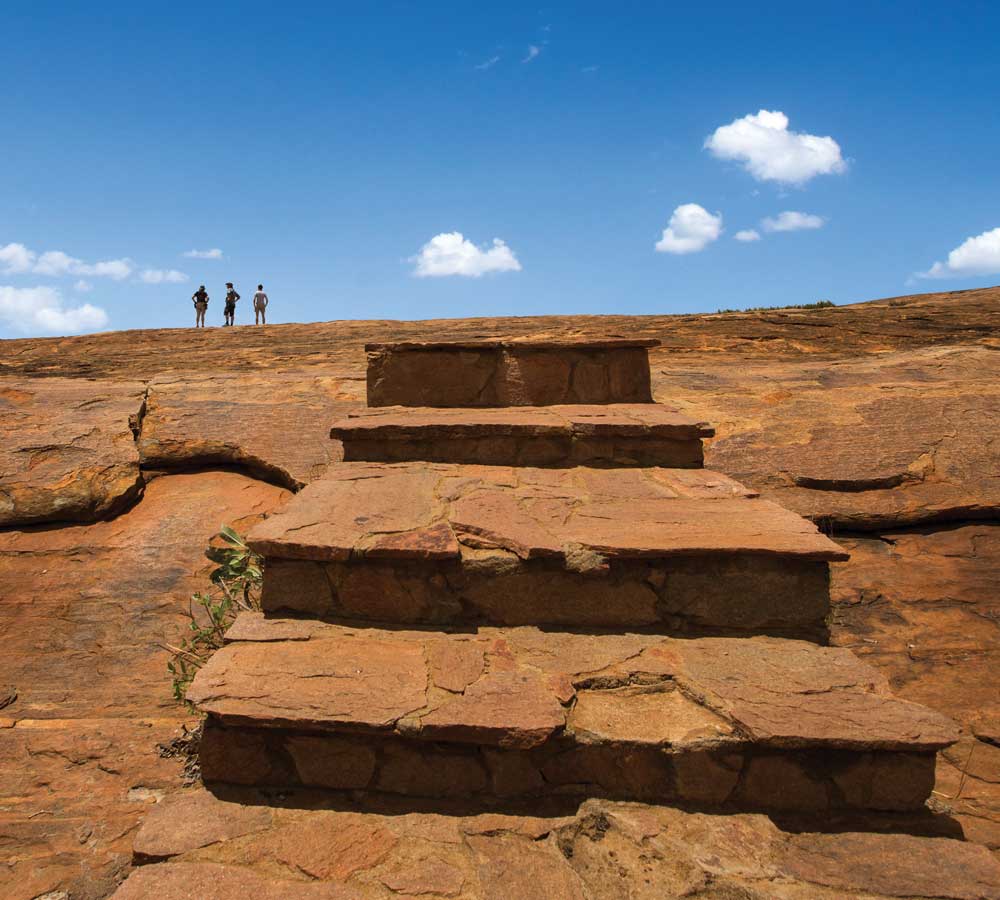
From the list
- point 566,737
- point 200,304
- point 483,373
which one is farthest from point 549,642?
point 200,304

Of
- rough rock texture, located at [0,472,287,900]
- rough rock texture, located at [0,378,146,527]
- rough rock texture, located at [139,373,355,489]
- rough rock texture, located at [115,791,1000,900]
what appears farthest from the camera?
rough rock texture, located at [139,373,355,489]

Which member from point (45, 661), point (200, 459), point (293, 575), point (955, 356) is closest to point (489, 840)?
point (293, 575)

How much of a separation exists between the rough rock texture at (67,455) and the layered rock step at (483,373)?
1.63m

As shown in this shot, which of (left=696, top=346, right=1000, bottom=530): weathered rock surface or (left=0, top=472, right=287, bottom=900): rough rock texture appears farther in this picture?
(left=696, top=346, right=1000, bottom=530): weathered rock surface

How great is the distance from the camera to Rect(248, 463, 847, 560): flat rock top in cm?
220

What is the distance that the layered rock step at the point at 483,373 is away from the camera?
3828mm

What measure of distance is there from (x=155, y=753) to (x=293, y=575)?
2.82ft

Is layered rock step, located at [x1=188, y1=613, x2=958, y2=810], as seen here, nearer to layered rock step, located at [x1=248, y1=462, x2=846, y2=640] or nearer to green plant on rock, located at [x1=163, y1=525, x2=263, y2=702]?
layered rock step, located at [x1=248, y1=462, x2=846, y2=640]

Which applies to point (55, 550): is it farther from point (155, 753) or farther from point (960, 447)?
point (960, 447)

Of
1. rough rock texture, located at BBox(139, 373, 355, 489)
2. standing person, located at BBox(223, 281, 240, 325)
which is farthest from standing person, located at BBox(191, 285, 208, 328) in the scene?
rough rock texture, located at BBox(139, 373, 355, 489)

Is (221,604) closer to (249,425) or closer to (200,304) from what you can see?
(249,425)

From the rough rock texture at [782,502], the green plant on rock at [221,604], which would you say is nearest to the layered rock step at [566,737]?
the rough rock texture at [782,502]

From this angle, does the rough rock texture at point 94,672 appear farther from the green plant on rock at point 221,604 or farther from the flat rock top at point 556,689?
the flat rock top at point 556,689

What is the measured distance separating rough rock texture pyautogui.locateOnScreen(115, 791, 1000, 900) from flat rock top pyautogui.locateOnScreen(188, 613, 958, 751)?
190 millimetres
